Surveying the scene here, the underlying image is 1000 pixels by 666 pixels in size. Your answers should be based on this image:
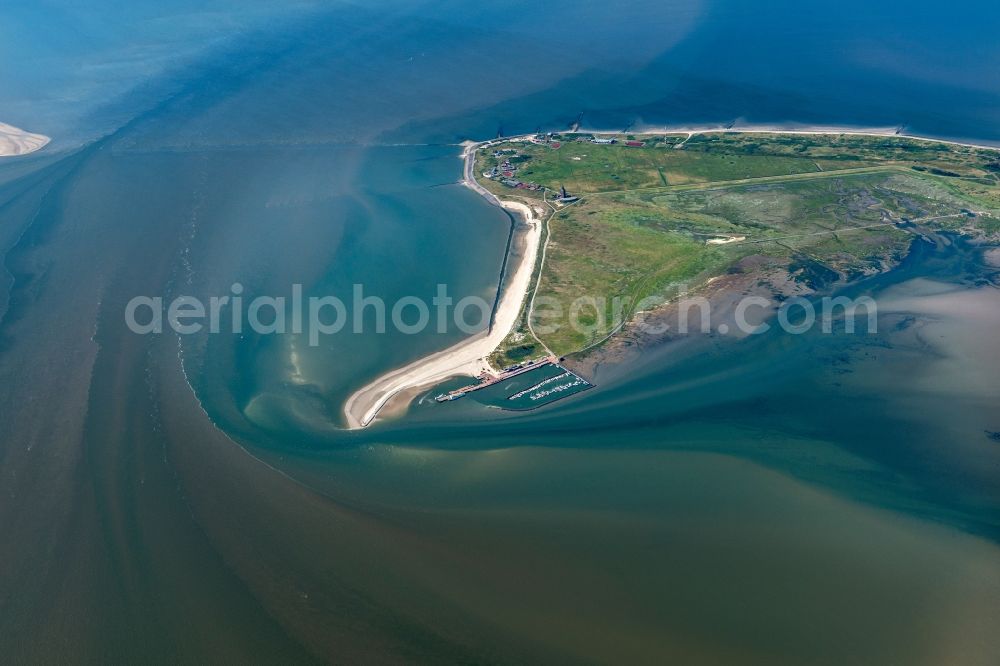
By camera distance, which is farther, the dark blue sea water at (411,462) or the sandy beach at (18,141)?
the sandy beach at (18,141)

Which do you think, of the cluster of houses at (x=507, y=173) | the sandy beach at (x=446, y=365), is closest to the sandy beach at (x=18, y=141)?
the cluster of houses at (x=507, y=173)

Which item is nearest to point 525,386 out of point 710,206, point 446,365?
point 446,365

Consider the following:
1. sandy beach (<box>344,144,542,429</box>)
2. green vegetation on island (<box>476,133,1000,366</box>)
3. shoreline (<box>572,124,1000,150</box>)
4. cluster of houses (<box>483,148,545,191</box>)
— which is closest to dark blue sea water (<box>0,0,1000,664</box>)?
sandy beach (<box>344,144,542,429</box>)

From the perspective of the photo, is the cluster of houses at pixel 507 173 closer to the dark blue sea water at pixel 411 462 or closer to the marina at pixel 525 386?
the dark blue sea water at pixel 411 462

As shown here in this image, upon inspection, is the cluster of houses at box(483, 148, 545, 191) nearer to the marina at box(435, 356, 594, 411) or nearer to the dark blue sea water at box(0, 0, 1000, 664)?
the dark blue sea water at box(0, 0, 1000, 664)

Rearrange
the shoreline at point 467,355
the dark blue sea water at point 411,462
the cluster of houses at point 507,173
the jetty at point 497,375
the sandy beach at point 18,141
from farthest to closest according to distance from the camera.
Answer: the sandy beach at point 18,141 < the cluster of houses at point 507,173 < the jetty at point 497,375 < the shoreline at point 467,355 < the dark blue sea water at point 411,462

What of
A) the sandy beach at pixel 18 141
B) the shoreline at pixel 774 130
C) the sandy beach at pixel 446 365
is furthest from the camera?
the shoreline at pixel 774 130

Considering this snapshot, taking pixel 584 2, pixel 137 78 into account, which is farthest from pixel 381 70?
pixel 584 2
